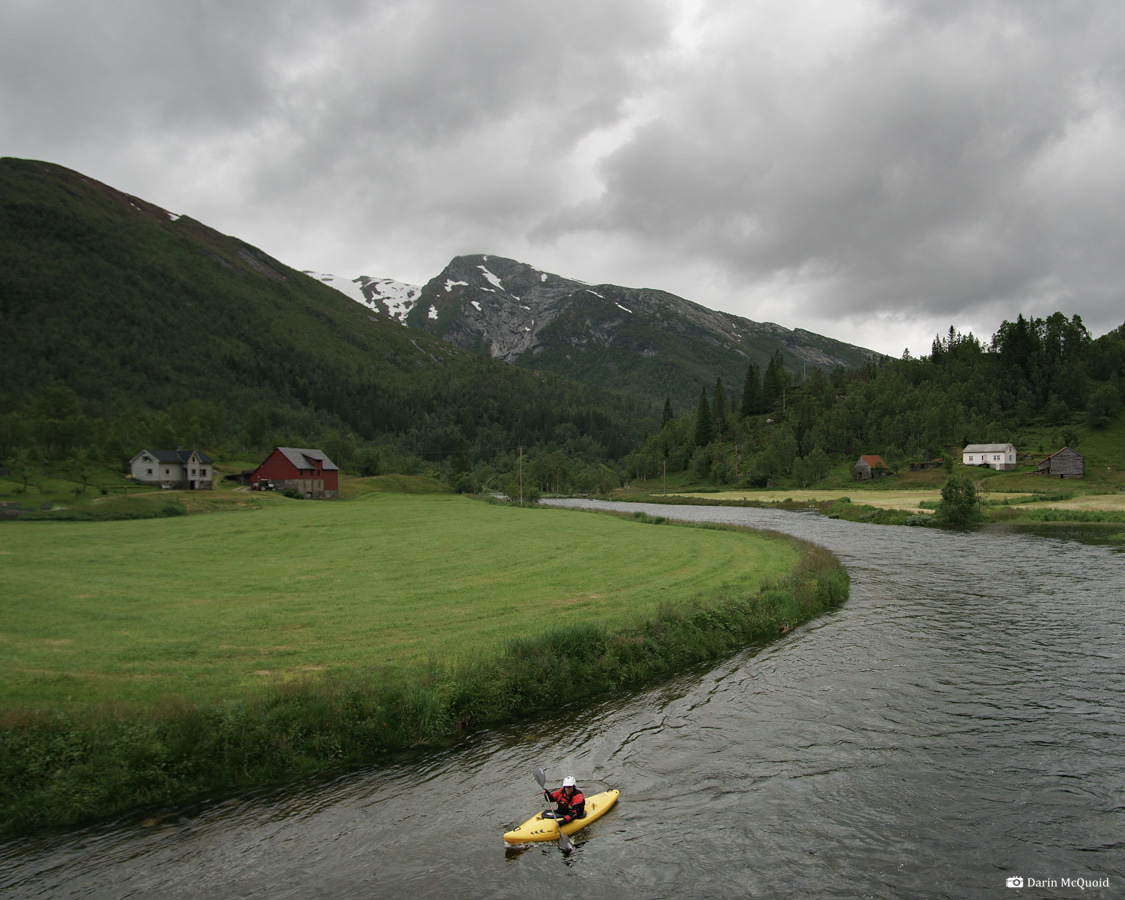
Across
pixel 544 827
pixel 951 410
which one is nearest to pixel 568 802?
pixel 544 827

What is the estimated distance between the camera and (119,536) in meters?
48.0

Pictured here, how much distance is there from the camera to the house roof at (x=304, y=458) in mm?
111738

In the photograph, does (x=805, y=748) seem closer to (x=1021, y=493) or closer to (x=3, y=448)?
(x=1021, y=493)

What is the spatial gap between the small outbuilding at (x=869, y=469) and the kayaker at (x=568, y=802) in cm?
15042

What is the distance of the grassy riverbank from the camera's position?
13984 millimetres

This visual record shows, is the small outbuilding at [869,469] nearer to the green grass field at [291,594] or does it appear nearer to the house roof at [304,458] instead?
the green grass field at [291,594]

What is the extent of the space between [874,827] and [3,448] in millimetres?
154180

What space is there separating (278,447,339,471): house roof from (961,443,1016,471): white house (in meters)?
141

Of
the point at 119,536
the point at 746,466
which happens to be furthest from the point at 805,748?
the point at 746,466

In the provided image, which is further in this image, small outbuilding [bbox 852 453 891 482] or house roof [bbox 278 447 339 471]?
small outbuilding [bbox 852 453 891 482]

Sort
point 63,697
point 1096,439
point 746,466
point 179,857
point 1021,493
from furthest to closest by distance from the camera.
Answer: point 746,466
point 1096,439
point 1021,493
point 63,697
point 179,857

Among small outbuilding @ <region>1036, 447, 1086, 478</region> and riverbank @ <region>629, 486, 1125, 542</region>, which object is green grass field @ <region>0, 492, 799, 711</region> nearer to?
riverbank @ <region>629, 486, 1125, 542</region>

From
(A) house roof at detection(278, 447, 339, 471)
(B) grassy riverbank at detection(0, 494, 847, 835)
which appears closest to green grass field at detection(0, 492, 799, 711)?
(B) grassy riverbank at detection(0, 494, 847, 835)

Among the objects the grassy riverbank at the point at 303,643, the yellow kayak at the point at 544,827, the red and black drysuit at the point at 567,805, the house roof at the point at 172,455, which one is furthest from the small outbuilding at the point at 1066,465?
the house roof at the point at 172,455
